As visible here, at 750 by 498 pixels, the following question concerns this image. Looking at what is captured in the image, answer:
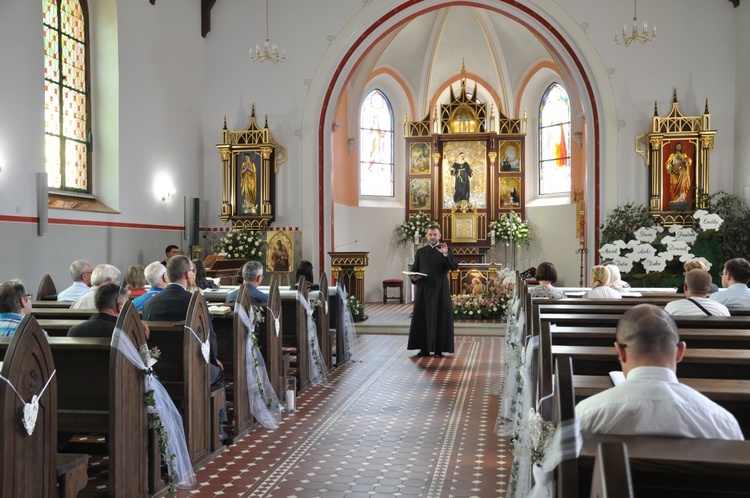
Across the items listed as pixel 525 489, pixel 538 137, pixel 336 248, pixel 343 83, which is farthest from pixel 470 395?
pixel 538 137

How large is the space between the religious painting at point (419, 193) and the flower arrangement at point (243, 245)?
5914 millimetres

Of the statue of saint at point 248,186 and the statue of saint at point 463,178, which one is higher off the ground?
the statue of saint at point 463,178

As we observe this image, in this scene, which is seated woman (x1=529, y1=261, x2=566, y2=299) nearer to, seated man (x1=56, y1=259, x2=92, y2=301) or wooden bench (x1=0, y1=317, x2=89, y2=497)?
seated man (x1=56, y1=259, x2=92, y2=301)

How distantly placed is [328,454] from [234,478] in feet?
2.52

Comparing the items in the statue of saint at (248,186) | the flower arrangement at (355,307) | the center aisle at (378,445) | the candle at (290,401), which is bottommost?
the center aisle at (378,445)

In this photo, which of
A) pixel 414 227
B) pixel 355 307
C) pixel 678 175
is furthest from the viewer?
pixel 414 227

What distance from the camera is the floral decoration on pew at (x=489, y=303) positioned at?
42.6 ft

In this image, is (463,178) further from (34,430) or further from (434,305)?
(34,430)

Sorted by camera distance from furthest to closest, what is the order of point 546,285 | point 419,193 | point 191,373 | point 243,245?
point 419,193
point 243,245
point 546,285
point 191,373

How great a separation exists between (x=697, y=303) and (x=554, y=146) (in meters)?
13.5

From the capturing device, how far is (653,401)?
2.12 m

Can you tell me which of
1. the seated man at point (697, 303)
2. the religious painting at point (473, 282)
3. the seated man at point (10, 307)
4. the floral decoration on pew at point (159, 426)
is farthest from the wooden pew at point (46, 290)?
the religious painting at point (473, 282)

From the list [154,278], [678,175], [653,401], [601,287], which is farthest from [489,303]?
[653,401]

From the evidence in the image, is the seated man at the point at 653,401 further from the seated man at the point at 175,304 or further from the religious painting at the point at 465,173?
the religious painting at the point at 465,173
